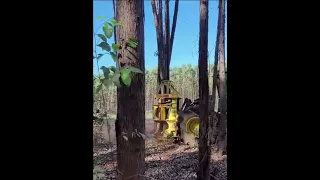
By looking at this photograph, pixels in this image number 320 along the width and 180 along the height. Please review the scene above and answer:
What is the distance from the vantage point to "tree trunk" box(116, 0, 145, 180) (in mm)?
1432

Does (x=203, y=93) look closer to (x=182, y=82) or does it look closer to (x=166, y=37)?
(x=182, y=82)

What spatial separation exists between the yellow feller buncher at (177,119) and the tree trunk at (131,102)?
329cm

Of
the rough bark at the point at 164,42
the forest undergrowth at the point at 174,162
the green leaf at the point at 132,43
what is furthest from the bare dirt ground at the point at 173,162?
the green leaf at the point at 132,43

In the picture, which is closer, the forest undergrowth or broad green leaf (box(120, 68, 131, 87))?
broad green leaf (box(120, 68, 131, 87))

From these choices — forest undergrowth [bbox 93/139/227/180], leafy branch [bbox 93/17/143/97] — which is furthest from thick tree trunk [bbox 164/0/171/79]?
leafy branch [bbox 93/17/143/97]

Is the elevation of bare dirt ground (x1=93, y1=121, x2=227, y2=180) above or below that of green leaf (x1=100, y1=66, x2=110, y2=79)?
below

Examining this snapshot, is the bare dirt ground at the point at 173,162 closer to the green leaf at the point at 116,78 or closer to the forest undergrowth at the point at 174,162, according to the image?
the forest undergrowth at the point at 174,162

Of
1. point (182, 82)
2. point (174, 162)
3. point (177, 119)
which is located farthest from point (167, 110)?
point (174, 162)

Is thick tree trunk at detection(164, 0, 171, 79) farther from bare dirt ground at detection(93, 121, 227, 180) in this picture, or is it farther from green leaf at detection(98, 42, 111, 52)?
green leaf at detection(98, 42, 111, 52)

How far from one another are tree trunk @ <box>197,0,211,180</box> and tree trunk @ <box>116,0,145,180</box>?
812 millimetres

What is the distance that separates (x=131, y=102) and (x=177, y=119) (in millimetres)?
3559
